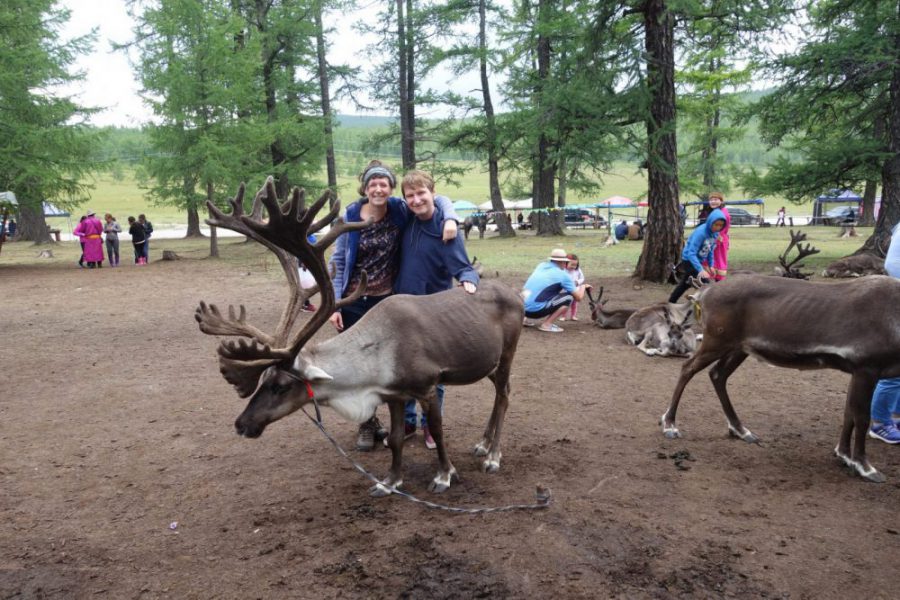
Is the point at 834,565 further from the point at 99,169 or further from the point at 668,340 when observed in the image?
the point at 99,169

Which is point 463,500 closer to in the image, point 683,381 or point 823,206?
point 683,381

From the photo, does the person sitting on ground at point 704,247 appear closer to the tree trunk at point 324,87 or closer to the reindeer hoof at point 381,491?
the reindeer hoof at point 381,491

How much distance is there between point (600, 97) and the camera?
14.4m

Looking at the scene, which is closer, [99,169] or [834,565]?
A: [834,565]

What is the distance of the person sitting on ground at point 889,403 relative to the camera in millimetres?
5680

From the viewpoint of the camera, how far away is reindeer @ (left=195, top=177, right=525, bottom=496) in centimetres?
457

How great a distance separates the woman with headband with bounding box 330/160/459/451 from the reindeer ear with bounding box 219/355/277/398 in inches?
49.9

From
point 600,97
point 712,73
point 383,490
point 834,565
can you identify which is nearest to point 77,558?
point 383,490

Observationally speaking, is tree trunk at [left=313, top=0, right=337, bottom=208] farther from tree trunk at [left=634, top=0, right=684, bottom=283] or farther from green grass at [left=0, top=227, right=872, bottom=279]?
tree trunk at [left=634, top=0, right=684, bottom=283]

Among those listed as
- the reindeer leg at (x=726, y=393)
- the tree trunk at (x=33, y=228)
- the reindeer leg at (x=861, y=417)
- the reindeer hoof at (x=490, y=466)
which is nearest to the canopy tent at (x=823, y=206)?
the reindeer leg at (x=726, y=393)

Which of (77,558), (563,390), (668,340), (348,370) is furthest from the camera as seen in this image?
(668,340)

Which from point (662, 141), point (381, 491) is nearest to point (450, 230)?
point (381, 491)

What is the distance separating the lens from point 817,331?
17.3 ft

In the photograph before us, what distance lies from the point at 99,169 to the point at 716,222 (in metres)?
21.6
